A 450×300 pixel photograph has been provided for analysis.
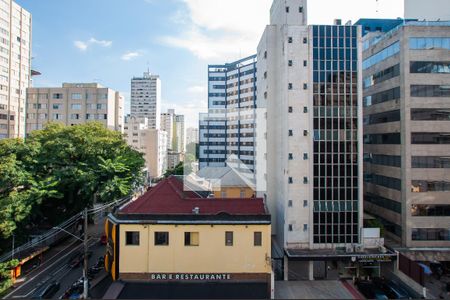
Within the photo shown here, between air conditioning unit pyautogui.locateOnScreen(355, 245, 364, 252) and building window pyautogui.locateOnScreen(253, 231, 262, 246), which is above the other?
building window pyautogui.locateOnScreen(253, 231, 262, 246)

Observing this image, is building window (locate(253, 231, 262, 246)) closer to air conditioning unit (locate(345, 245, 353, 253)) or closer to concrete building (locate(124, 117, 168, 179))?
air conditioning unit (locate(345, 245, 353, 253))

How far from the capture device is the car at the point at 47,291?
22356 millimetres

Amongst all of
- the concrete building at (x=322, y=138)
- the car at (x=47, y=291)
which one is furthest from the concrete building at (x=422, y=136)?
the car at (x=47, y=291)

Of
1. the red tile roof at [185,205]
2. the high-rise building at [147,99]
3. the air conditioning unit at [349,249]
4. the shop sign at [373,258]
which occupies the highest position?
the high-rise building at [147,99]

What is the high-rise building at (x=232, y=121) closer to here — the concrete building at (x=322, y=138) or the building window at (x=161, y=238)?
the concrete building at (x=322, y=138)

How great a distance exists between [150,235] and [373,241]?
67.2 ft

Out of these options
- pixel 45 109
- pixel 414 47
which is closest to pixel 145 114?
pixel 45 109

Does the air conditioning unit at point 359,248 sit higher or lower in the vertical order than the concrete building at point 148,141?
lower

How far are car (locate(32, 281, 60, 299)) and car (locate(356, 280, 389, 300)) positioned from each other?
24056mm

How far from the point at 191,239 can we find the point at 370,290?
604 inches

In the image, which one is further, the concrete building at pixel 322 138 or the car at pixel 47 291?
the concrete building at pixel 322 138

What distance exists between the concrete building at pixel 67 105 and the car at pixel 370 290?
186 ft

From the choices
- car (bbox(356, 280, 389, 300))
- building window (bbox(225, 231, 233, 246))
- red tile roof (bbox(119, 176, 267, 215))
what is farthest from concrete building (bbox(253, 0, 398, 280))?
building window (bbox(225, 231, 233, 246))

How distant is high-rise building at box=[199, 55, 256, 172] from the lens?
7962 centimetres
